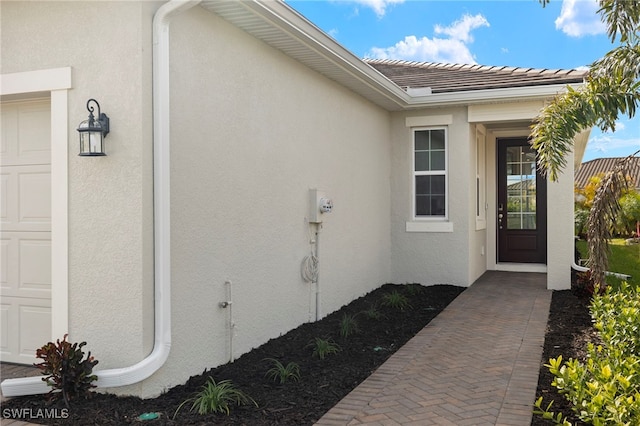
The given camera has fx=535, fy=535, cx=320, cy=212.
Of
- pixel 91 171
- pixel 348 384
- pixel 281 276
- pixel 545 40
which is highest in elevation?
pixel 545 40

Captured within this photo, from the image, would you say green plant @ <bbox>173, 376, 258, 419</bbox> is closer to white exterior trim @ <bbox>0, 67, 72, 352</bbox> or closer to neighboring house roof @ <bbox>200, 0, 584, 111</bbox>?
white exterior trim @ <bbox>0, 67, 72, 352</bbox>

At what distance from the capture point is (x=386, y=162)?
9984 mm

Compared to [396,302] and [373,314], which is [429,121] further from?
[373,314]

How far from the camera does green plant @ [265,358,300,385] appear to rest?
4.82m

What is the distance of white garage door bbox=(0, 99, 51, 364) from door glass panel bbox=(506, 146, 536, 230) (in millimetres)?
9402

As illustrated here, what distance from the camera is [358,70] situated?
7.27 metres

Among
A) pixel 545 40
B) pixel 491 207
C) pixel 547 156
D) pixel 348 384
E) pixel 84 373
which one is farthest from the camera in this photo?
pixel 545 40

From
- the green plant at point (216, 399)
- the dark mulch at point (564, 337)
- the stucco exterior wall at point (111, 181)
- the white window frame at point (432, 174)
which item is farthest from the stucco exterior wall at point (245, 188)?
the dark mulch at point (564, 337)

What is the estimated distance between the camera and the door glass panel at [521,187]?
11375mm

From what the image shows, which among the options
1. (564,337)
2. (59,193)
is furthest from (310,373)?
(564,337)

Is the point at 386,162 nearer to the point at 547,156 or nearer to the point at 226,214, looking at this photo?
the point at 547,156

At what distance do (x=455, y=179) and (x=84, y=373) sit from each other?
7.30 metres

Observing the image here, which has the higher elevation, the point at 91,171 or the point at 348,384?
the point at 91,171

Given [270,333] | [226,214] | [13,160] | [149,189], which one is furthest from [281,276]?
[13,160]
